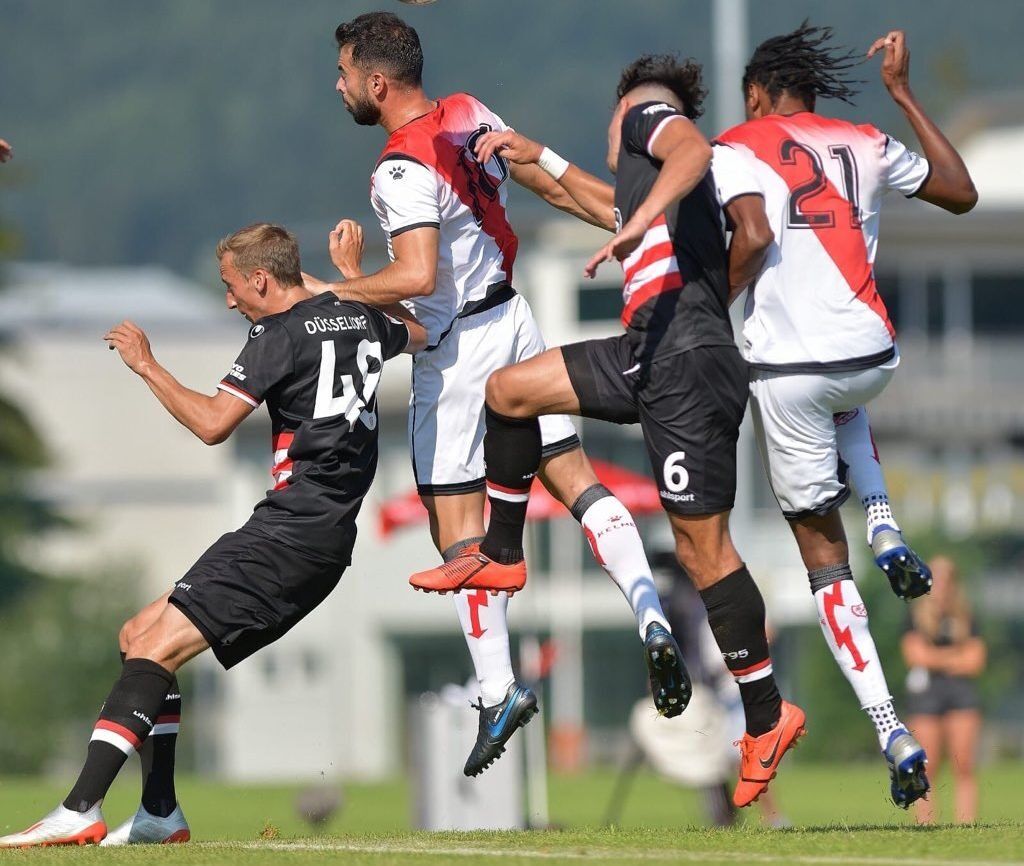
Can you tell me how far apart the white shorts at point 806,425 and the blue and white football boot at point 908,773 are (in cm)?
110

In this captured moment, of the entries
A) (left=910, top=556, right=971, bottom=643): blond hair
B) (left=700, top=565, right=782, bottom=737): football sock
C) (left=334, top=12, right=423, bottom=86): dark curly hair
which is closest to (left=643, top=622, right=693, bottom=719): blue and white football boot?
(left=700, top=565, right=782, bottom=737): football sock

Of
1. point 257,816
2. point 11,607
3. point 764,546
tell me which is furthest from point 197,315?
point 257,816

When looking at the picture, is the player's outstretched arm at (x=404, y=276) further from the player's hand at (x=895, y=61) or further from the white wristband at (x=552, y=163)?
the player's hand at (x=895, y=61)

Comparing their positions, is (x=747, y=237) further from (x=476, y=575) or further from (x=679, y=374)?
(x=476, y=575)

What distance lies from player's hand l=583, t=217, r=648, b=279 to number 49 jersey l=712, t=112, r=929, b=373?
81cm

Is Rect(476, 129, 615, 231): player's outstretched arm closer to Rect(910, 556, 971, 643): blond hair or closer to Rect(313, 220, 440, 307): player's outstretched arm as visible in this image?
Rect(313, 220, 440, 307): player's outstretched arm

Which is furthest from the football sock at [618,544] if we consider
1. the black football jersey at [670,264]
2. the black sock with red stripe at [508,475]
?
the black football jersey at [670,264]

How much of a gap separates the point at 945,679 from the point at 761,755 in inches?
278

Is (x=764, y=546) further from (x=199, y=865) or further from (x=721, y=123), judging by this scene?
(x=199, y=865)

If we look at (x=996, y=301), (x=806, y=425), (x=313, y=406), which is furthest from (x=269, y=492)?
(x=996, y=301)

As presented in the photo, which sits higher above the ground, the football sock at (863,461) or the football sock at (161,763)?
the football sock at (863,461)

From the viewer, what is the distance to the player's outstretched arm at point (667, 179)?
8195mm

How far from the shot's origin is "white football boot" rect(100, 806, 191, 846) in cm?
936

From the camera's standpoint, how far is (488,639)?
9844 mm
